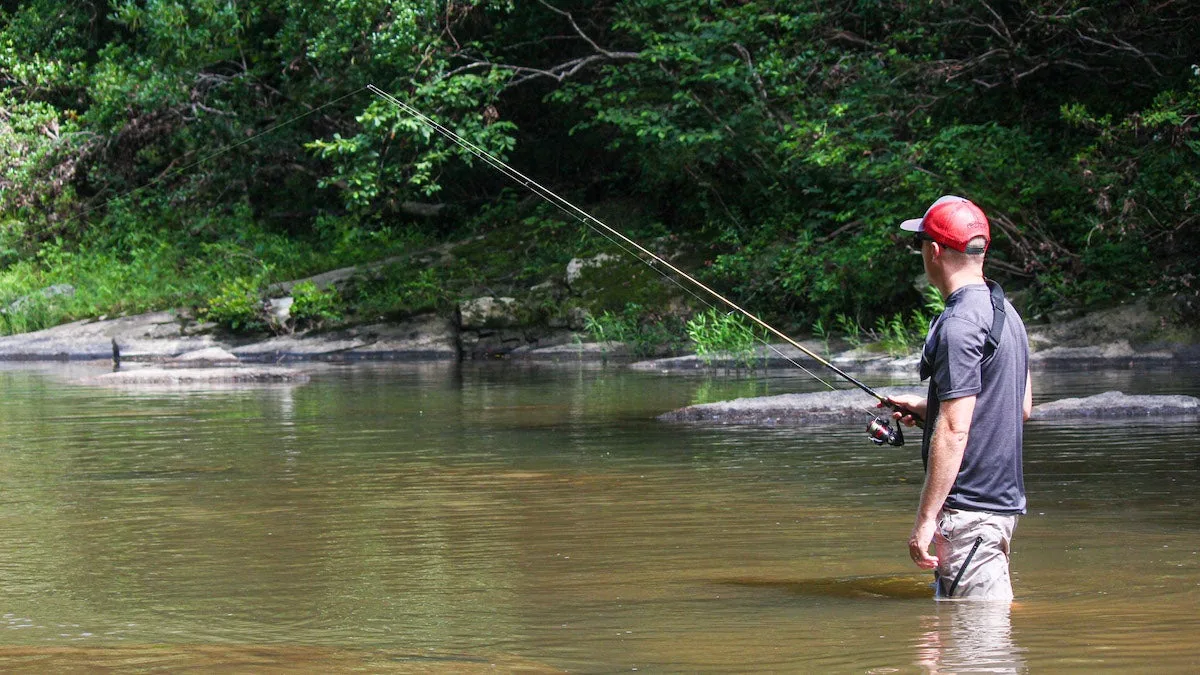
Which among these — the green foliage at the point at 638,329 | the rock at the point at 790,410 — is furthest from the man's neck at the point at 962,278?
the green foliage at the point at 638,329

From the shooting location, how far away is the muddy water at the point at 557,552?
4109mm

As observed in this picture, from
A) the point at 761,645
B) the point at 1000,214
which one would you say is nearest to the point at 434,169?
the point at 1000,214

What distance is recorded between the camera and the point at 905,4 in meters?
19.4

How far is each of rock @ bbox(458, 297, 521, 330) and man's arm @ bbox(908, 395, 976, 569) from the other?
17.5 m

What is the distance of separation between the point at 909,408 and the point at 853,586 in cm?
97

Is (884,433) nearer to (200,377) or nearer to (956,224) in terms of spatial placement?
(956,224)

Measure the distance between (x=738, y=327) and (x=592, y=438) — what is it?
860cm

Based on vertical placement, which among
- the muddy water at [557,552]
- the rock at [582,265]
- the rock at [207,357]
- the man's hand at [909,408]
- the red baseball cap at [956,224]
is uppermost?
the rock at [582,265]

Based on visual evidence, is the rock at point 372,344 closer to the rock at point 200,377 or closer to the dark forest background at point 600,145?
the dark forest background at point 600,145

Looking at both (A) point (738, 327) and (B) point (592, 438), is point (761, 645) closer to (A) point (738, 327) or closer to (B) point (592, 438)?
(B) point (592, 438)

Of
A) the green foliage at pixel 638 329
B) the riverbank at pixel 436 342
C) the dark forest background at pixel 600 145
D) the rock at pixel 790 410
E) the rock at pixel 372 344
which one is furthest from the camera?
the rock at pixel 372 344

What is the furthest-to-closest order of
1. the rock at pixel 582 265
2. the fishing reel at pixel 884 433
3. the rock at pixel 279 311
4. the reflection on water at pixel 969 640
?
the rock at pixel 279 311
the rock at pixel 582 265
the fishing reel at pixel 884 433
the reflection on water at pixel 969 640

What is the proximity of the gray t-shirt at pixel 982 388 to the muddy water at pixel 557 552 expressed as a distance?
413mm

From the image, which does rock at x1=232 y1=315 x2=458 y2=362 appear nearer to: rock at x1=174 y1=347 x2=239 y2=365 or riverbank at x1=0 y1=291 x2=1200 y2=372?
riverbank at x1=0 y1=291 x2=1200 y2=372
